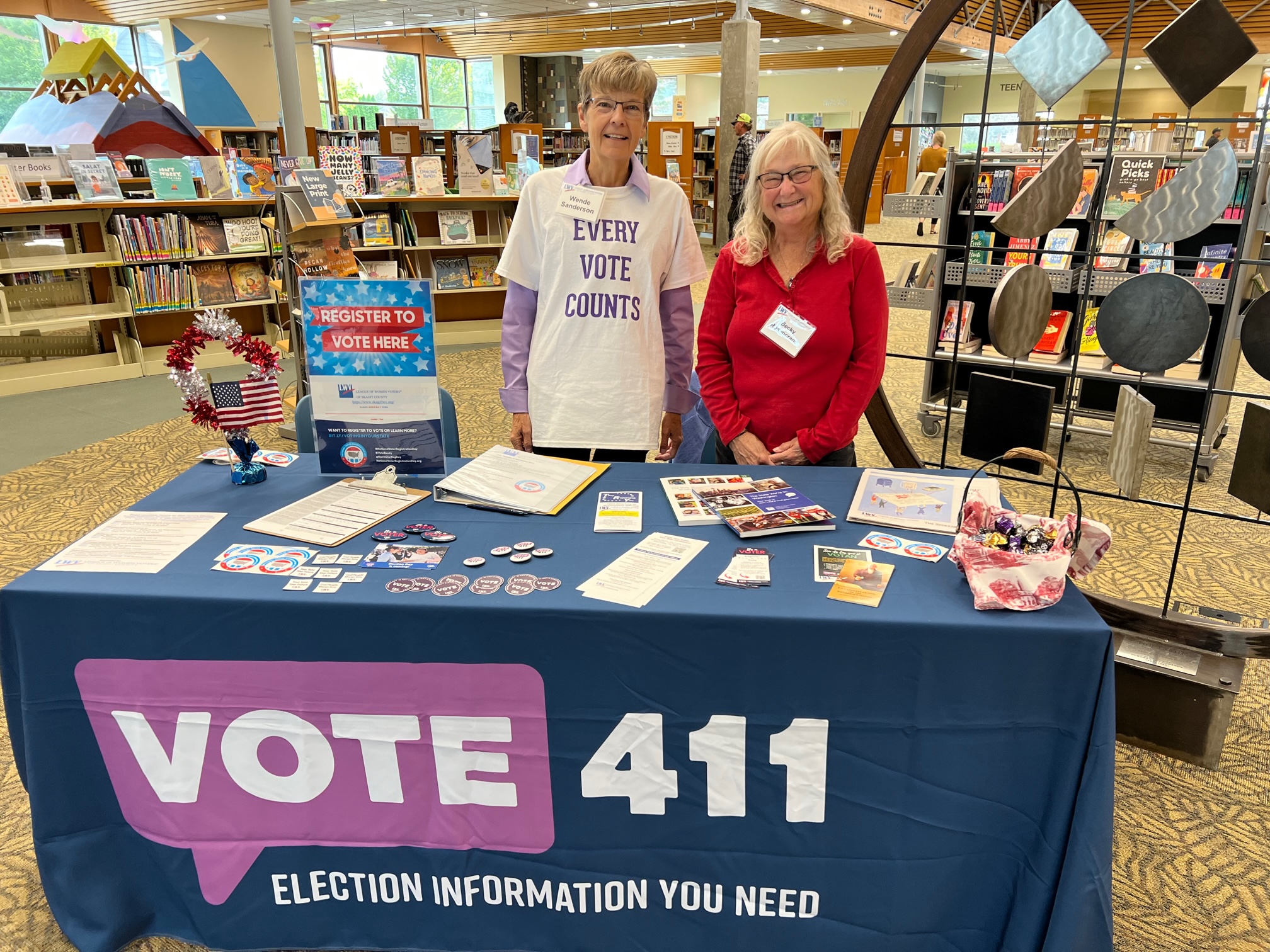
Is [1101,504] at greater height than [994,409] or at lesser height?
lesser

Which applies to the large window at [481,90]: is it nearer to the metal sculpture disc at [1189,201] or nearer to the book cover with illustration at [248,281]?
the book cover with illustration at [248,281]

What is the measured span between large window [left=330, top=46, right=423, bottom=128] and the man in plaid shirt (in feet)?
33.3

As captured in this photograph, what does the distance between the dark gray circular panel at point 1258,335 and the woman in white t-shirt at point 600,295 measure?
1.27 m

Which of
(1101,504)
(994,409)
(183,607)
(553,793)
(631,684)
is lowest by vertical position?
(1101,504)

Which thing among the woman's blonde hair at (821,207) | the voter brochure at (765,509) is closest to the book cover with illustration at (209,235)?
the woman's blonde hair at (821,207)

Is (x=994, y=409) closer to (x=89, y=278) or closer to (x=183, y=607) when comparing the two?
(x=183, y=607)

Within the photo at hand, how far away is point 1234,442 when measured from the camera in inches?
188

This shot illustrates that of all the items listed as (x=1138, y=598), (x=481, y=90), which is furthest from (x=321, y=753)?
(x=481, y=90)

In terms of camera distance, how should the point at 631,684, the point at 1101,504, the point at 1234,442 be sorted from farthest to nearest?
the point at 1234,442
the point at 1101,504
the point at 631,684

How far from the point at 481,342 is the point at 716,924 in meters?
6.40

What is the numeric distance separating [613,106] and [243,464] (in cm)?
120

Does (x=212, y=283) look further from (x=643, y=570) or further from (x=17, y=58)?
(x=17, y=58)

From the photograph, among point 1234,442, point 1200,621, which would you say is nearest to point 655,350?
point 1200,621

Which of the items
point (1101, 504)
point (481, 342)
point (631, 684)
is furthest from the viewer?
point (481, 342)
